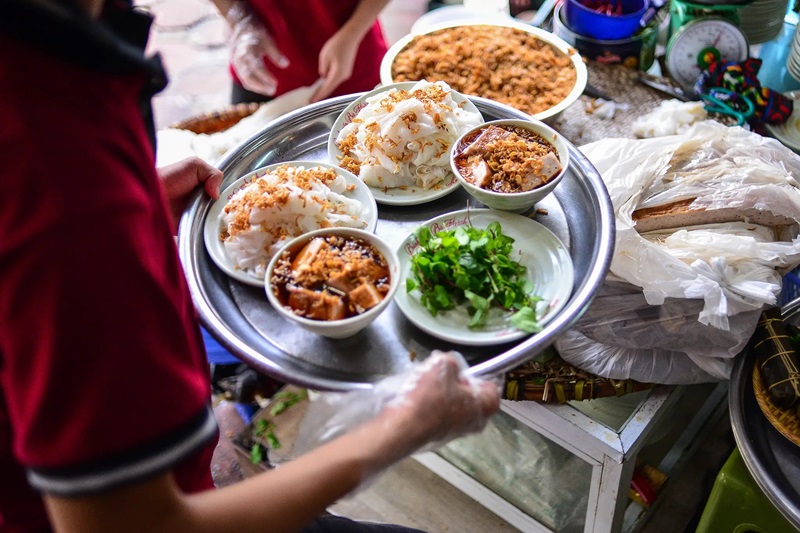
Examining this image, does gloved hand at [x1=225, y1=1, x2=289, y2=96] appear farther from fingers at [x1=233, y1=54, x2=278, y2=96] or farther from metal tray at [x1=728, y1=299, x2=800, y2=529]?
metal tray at [x1=728, y1=299, x2=800, y2=529]

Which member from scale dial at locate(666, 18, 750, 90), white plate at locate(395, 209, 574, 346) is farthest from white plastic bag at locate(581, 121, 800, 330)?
scale dial at locate(666, 18, 750, 90)

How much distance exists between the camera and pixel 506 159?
1.60 metres

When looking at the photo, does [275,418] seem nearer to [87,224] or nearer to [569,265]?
[569,265]

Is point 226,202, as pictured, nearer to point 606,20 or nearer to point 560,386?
point 560,386

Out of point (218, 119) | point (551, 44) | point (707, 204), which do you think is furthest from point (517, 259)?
point (218, 119)

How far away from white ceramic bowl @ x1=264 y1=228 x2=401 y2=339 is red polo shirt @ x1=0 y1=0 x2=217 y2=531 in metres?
0.45

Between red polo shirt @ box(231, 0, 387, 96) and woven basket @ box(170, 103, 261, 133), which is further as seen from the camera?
woven basket @ box(170, 103, 261, 133)

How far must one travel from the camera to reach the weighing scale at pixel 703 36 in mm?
2465

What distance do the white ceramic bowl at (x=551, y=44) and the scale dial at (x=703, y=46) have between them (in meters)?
0.43

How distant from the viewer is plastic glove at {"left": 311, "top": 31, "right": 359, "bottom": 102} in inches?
93.0

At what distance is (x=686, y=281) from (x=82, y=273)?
144 centimetres

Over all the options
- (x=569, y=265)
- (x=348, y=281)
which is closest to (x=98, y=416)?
(x=348, y=281)

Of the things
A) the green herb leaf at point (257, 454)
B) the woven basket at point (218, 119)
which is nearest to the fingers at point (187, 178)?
the woven basket at point (218, 119)

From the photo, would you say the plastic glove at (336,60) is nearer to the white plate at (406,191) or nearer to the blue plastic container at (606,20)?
the white plate at (406,191)
